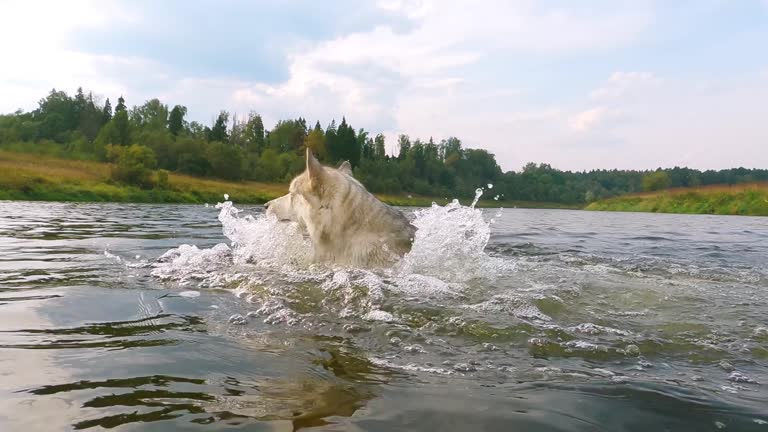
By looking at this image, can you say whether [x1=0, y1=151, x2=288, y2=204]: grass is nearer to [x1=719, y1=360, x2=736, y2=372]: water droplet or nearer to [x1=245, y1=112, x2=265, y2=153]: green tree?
[x1=719, y1=360, x2=736, y2=372]: water droplet

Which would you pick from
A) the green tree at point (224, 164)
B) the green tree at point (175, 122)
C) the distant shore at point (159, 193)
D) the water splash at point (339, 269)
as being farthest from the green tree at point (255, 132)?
the water splash at point (339, 269)

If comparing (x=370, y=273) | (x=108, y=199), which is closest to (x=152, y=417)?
(x=370, y=273)

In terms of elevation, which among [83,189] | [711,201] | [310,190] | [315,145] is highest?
[315,145]

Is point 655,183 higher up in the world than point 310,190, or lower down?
higher up

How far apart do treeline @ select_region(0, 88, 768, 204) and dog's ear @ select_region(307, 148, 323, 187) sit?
107ft

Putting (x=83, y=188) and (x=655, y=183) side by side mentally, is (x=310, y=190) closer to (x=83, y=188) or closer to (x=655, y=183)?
(x=83, y=188)

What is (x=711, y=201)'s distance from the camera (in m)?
49.5

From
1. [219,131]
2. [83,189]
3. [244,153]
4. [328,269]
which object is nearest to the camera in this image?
[328,269]

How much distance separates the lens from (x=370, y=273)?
21.0 ft

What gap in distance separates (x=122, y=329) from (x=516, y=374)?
10.0ft

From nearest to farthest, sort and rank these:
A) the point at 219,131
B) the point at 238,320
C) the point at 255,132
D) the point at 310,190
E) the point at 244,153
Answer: the point at 238,320
the point at 310,190
the point at 244,153
the point at 219,131
the point at 255,132

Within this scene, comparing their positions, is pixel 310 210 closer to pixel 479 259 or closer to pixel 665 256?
pixel 479 259

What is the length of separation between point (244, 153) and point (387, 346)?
97083 millimetres

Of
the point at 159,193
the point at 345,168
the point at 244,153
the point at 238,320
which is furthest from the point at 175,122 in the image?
the point at 238,320
